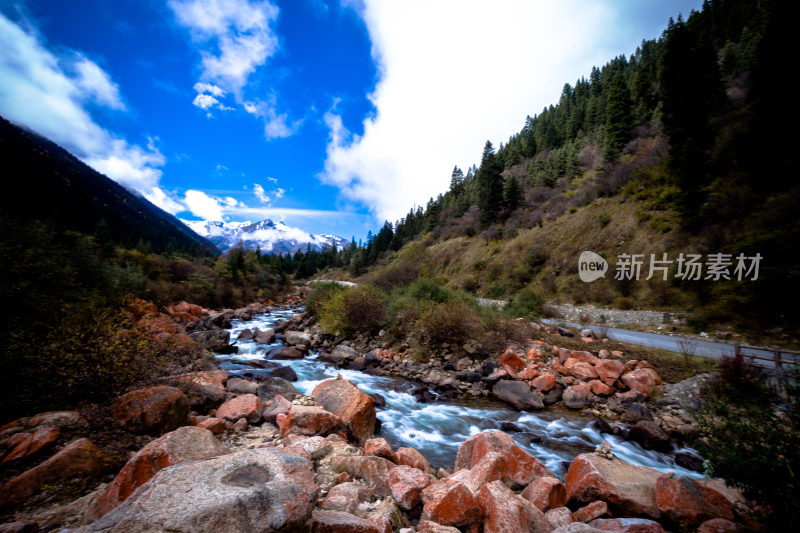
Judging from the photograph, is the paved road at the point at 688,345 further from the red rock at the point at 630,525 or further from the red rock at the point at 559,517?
the red rock at the point at 559,517

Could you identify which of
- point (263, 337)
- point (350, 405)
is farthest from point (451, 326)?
point (263, 337)

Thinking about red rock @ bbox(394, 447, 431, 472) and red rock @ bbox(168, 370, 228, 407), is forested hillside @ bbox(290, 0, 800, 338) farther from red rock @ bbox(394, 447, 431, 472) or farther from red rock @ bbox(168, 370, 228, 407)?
red rock @ bbox(168, 370, 228, 407)

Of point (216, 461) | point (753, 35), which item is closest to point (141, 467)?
point (216, 461)

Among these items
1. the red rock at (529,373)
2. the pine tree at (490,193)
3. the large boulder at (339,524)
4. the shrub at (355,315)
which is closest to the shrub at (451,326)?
the red rock at (529,373)

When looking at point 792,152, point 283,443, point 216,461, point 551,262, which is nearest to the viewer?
point 216,461

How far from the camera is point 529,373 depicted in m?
9.87

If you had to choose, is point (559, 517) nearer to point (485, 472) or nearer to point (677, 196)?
point (485, 472)

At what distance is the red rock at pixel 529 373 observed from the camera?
32.1 ft

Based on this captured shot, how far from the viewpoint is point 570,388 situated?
8.81 meters

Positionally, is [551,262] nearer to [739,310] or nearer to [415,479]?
[739,310]

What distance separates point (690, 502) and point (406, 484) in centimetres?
363

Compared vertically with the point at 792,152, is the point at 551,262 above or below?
below

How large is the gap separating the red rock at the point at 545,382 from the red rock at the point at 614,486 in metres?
4.67

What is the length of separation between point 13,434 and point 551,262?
95.5 ft
